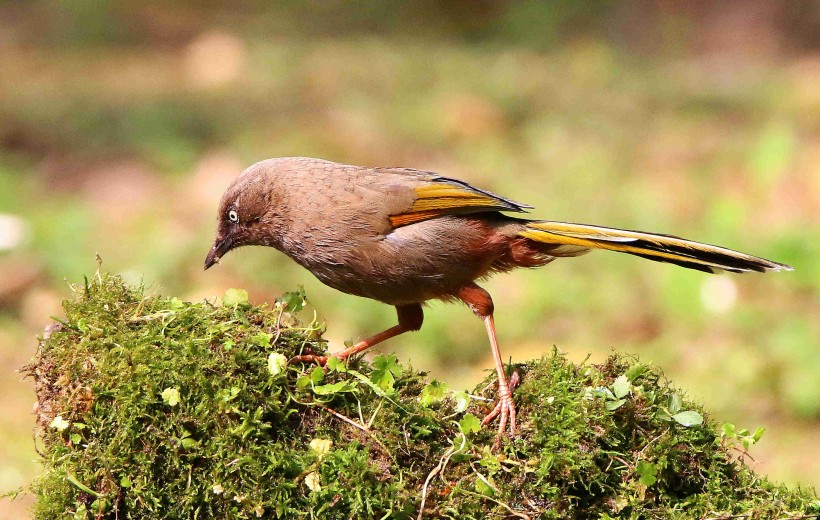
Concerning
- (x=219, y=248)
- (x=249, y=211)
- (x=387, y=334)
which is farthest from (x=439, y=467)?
(x=219, y=248)

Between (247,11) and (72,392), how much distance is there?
15205 mm

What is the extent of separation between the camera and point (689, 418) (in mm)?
3752

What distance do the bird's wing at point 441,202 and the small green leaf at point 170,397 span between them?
1422mm

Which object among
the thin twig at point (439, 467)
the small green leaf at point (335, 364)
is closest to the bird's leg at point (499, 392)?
the thin twig at point (439, 467)

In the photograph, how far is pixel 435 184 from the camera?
4746mm

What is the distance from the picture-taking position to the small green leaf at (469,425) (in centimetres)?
374

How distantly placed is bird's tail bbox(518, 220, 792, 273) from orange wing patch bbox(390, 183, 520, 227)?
19 cm

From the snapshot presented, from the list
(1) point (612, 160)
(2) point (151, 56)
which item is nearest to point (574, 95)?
(1) point (612, 160)

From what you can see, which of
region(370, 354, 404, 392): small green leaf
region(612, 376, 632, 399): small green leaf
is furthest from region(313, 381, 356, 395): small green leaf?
region(612, 376, 632, 399): small green leaf

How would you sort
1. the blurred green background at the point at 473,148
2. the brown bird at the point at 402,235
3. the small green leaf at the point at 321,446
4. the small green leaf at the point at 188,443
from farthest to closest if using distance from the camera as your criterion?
1. the blurred green background at the point at 473,148
2. the brown bird at the point at 402,235
3. the small green leaf at the point at 321,446
4. the small green leaf at the point at 188,443

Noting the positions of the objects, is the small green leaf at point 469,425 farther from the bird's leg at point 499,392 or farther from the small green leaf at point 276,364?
the small green leaf at point 276,364

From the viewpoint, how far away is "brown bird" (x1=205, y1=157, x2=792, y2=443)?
14.4ft

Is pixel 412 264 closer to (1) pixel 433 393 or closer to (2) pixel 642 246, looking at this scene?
(1) pixel 433 393

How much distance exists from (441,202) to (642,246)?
3.02 ft
